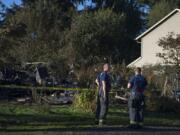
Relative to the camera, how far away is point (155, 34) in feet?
187

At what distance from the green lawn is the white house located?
29418mm

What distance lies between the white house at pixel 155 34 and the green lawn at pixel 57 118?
29418mm

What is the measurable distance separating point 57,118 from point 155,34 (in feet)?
120

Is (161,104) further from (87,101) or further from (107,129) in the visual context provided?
(107,129)

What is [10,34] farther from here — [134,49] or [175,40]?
[134,49]

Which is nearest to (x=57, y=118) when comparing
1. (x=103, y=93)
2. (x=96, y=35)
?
(x=103, y=93)

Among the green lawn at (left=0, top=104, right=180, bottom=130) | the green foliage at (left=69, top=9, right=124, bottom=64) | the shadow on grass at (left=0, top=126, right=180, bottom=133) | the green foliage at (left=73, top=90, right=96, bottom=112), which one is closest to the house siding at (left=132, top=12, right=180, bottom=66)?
the green foliage at (left=69, top=9, right=124, bottom=64)

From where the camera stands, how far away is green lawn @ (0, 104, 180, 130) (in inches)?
768

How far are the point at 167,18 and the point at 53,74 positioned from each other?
51.7 feet

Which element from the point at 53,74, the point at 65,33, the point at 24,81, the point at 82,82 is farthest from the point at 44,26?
the point at 82,82

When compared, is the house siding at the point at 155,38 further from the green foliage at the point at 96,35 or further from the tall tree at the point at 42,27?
the tall tree at the point at 42,27

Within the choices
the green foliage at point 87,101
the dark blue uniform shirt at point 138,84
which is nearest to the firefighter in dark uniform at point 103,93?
the dark blue uniform shirt at point 138,84

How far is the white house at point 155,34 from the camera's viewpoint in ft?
182

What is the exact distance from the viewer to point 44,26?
66.0 metres
